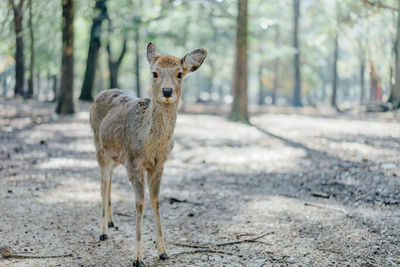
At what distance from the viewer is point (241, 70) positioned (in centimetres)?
1638

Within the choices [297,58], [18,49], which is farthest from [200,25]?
[297,58]

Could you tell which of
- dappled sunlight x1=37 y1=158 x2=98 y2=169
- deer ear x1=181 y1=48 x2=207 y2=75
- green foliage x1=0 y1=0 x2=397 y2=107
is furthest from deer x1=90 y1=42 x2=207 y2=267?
green foliage x1=0 y1=0 x2=397 y2=107

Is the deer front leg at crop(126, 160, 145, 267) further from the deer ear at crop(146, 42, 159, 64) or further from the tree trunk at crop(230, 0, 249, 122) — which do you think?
the tree trunk at crop(230, 0, 249, 122)

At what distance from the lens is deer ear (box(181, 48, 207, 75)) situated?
4385 mm

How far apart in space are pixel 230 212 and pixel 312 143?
19.8 feet

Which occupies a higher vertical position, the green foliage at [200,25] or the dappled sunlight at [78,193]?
the green foliage at [200,25]

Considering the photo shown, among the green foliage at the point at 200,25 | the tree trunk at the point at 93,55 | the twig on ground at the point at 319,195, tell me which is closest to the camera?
the twig on ground at the point at 319,195

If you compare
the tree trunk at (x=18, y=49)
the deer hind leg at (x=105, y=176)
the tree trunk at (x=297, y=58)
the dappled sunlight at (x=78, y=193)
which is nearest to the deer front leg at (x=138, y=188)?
the deer hind leg at (x=105, y=176)

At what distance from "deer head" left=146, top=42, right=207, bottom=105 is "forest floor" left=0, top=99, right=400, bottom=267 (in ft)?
6.00

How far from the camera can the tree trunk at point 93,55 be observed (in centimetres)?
2206

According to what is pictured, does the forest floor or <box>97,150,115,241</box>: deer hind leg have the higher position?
<box>97,150,115,241</box>: deer hind leg

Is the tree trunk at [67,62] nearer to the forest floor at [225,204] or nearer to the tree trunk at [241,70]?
the forest floor at [225,204]

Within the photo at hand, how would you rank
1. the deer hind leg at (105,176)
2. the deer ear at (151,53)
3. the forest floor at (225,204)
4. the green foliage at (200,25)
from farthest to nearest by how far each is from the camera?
the green foliage at (200,25)
the deer hind leg at (105,176)
the forest floor at (225,204)
the deer ear at (151,53)

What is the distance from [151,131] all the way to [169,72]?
67 cm
